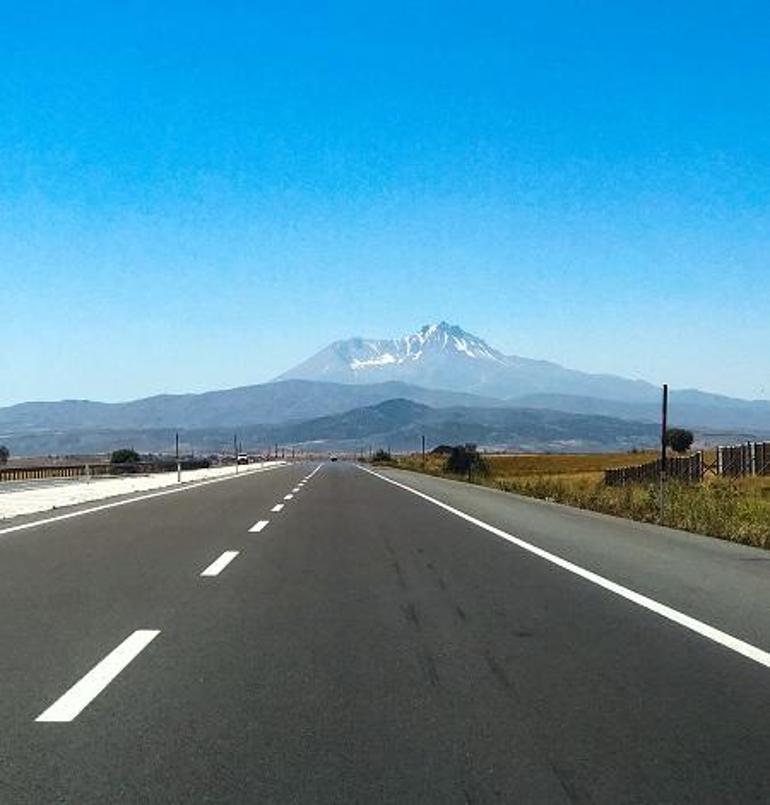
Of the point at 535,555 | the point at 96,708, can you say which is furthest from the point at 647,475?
the point at 96,708

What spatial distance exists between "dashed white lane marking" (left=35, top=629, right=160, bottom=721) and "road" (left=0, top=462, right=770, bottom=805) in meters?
0.02

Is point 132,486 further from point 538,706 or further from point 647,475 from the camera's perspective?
point 538,706

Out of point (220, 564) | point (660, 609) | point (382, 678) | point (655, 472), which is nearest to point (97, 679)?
point (382, 678)

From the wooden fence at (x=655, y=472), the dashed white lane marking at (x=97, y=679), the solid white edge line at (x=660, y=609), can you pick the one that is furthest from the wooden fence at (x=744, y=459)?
the dashed white lane marking at (x=97, y=679)

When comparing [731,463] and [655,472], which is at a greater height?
[731,463]

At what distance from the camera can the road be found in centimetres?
480

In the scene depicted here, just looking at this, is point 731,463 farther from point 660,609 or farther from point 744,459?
point 660,609

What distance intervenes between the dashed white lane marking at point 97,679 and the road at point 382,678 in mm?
24

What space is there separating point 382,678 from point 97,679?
5.81ft

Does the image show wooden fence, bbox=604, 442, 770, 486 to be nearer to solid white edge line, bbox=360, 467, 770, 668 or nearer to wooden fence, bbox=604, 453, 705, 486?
wooden fence, bbox=604, 453, 705, 486

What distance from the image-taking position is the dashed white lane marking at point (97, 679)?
19.3ft

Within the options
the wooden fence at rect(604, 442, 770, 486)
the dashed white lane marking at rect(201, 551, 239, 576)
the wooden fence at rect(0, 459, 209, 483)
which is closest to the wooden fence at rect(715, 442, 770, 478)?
the wooden fence at rect(604, 442, 770, 486)

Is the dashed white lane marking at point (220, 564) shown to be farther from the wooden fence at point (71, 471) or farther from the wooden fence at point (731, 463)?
the wooden fence at point (71, 471)

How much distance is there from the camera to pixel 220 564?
12852 mm
